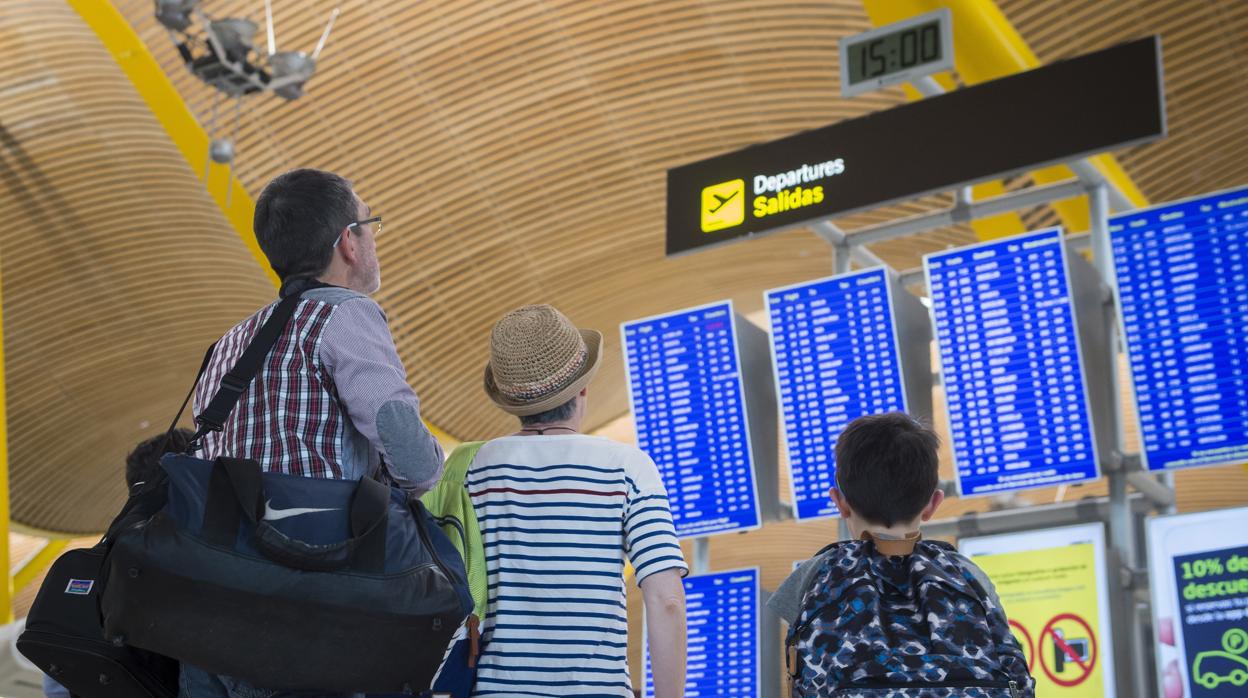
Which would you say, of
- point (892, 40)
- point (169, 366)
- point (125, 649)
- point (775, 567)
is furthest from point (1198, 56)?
point (775, 567)

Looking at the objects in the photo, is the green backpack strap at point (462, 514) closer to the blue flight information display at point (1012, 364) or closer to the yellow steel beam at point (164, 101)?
the blue flight information display at point (1012, 364)

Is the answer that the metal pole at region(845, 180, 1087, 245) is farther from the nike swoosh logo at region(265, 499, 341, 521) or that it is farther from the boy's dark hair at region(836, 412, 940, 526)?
the nike swoosh logo at region(265, 499, 341, 521)

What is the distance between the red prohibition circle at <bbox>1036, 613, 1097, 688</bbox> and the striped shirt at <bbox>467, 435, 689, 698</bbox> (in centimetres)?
269

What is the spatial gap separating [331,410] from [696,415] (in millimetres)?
4119

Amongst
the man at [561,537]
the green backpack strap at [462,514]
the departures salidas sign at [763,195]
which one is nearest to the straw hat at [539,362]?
the man at [561,537]

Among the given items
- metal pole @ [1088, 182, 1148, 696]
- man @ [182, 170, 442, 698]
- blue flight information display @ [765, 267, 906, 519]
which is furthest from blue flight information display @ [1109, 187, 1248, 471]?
man @ [182, 170, 442, 698]

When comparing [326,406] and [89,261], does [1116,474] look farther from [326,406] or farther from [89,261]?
[89,261]

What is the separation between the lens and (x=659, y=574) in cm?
268

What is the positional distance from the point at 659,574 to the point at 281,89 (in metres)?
11.7

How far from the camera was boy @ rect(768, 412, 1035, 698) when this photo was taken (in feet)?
8.46

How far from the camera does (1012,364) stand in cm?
550

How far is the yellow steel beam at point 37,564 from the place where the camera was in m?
24.0

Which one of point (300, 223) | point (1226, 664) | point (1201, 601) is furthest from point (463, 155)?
point (300, 223)

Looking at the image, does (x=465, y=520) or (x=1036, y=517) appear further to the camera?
(x=1036, y=517)
